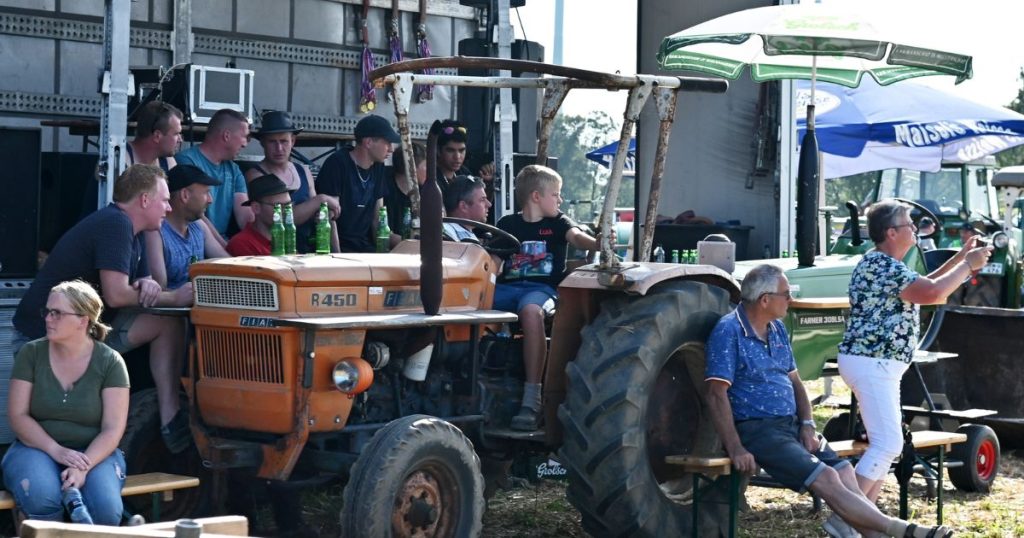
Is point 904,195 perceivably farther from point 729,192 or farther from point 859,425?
point 859,425

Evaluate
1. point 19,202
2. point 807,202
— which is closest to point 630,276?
point 807,202

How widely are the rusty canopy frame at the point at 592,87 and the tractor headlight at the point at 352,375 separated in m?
1.06

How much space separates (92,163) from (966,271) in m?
4.45

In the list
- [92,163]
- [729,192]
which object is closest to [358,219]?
[92,163]

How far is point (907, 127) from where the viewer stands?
16734mm

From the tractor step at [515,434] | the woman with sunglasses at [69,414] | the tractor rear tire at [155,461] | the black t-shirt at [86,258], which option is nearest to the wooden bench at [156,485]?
the woman with sunglasses at [69,414]

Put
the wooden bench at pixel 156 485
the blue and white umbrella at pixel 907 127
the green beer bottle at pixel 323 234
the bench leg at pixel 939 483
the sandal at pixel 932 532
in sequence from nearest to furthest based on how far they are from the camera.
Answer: the wooden bench at pixel 156 485, the sandal at pixel 932 532, the green beer bottle at pixel 323 234, the bench leg at pixel 939 483, the blue and white umbrella at pixel 907 127

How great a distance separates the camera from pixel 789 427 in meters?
6.16

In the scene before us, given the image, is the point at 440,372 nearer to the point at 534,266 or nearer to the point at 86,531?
the point at 534,266

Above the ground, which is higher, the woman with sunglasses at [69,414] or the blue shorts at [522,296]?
the blue shorts at [522,296]

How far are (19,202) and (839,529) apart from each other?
13.5 feet

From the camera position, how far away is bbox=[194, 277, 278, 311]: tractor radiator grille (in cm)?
566

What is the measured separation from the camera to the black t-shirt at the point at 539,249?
6.59 meters

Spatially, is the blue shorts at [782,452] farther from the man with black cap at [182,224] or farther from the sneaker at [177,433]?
the man with black cap at [182,224]
